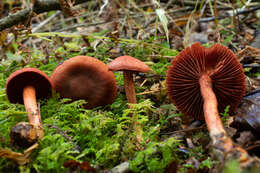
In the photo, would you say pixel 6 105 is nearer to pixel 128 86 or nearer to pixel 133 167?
pixel 128 86

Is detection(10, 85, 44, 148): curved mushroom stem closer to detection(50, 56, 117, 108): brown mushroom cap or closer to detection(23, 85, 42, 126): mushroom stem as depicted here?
detection(23, 85, 42, 126): mushroom stem

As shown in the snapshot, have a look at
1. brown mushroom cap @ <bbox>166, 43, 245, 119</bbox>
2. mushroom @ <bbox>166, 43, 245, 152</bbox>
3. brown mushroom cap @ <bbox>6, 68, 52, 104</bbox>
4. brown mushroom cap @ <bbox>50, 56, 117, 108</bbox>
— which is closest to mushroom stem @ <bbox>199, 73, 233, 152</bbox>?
mushroom @ <bbox>166, 43, 245, 152</bbox>

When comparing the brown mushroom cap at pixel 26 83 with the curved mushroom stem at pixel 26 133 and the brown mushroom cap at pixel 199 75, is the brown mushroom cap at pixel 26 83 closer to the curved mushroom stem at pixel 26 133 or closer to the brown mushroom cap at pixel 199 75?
the curved mushroom stem at pixel 26 133

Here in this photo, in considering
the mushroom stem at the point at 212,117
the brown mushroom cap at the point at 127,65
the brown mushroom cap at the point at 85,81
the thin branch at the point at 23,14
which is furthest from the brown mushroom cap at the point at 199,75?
the thin branch at the point at 23,14

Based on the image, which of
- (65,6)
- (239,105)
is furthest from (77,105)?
(239,105)

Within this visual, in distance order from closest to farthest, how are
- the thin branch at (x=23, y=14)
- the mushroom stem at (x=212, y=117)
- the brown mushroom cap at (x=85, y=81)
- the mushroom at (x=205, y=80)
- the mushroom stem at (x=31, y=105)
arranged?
the mushroom stem at (x=212, y=117), the mushroom stem at (x=31, y=105), the mushroom at (x=205, y=80), the brown mushroom cap at (x=85, y=81), the thin branch at (x=23, y=14)

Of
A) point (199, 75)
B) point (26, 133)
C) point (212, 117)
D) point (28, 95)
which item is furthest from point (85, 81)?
point (212, 117)

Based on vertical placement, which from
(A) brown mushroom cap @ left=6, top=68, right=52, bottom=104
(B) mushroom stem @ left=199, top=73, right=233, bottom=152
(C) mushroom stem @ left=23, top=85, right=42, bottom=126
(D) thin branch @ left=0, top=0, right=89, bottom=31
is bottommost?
(B) mushroom stem @ left=199, top=73, right=233, bottom=152
